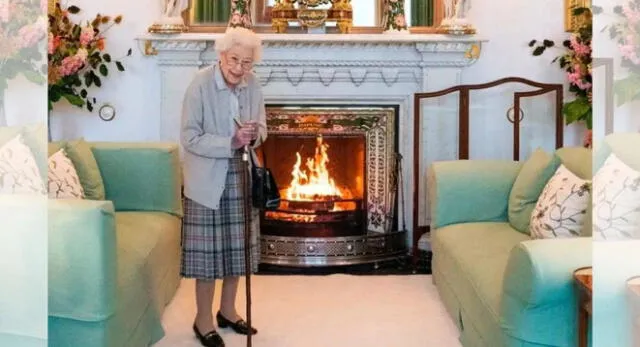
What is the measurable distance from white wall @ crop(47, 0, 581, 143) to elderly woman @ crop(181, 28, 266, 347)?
1.86 metres

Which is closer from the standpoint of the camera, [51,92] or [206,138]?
[206,138]

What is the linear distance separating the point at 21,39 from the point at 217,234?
80.0 inches

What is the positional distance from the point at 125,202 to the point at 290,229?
1.21 metres

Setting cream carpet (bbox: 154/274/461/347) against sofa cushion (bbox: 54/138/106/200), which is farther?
sofa cushion (bbox: 54/138/106/200)

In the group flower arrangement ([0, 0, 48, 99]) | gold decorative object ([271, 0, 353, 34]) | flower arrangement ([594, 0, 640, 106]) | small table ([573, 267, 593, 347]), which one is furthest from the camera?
gold decorative object ([271, 0, 353, 34])

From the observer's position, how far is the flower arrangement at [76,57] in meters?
4.51

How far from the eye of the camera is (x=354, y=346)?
11.2ft

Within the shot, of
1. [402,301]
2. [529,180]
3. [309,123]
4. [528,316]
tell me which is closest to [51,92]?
[309,123]

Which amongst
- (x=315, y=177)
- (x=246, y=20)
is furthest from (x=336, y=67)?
(x=315, y=177)

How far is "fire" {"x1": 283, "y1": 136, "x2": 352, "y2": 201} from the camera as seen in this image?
17.1ft

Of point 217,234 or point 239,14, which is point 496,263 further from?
point 239,14

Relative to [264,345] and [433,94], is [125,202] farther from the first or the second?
[433,94]

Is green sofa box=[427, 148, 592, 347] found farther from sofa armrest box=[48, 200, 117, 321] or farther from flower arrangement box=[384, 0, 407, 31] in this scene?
sofa armrest box=[48, 200, 117, 321]

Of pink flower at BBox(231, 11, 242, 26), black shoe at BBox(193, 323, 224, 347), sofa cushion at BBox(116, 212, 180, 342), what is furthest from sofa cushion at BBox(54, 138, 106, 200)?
pink flower at BBox(231, 11, 242, 26)
